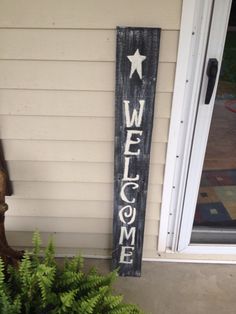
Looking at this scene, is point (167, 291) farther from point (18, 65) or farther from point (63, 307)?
point (18, 65)

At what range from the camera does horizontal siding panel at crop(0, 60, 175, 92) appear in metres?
1.26

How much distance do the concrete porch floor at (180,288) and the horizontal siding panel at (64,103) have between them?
0.96 meters

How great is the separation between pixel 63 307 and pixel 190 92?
102 centimetres

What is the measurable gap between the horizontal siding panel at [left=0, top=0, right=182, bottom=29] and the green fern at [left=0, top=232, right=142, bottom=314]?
0.92 metres

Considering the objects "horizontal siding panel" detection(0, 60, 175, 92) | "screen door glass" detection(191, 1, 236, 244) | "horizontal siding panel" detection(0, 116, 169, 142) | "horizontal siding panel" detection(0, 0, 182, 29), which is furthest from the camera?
"screen door glass" detection(191, 1, 236, 244)

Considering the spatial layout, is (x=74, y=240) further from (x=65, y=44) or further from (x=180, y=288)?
(x=65, y=44)

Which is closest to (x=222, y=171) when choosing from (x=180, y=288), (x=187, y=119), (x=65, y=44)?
(x=180, y=288)

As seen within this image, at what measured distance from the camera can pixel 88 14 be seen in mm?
1163

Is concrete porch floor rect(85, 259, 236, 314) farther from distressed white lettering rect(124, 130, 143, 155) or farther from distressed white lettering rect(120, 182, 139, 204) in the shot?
distressed white lettering rect(124, 130, 143, 155)

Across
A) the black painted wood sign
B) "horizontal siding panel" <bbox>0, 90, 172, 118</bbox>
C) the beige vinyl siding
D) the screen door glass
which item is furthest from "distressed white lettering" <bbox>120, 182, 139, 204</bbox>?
the screen door glass

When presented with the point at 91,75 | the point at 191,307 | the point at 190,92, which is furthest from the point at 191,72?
the point at 191,307

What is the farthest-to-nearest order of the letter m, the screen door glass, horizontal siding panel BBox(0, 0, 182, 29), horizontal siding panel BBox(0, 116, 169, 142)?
the letter m → the screen door glass → horizontal siding panel BBox(0, 116, 169, 142) → horizontal siding panel BBox(0, 0, 182, 29)

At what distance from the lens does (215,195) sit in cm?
215

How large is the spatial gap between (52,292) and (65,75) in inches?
36.5
